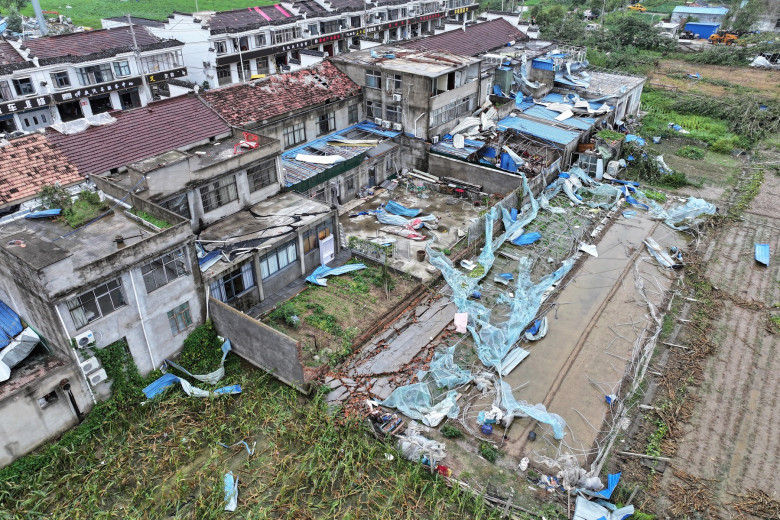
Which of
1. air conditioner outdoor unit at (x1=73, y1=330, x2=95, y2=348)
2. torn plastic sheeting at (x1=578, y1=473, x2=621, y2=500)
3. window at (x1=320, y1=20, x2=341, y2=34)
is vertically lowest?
torn plastic sheeting at (x1=578, y1=473, x2=621, y2=500)

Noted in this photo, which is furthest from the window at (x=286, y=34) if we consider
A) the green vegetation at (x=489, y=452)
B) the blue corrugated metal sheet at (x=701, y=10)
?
the blue corrugated metal sheet at (x=701, y=10)

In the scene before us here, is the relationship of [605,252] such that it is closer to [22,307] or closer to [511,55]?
[511,55]

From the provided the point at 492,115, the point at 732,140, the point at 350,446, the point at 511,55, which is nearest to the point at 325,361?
the point at 350,446

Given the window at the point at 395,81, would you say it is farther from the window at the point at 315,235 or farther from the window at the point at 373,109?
the window at the point at 315,235

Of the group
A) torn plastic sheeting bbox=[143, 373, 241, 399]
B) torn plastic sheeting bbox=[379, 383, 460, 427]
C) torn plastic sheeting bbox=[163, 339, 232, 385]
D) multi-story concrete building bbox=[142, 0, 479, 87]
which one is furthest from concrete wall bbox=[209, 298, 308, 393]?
multi-story concrete building bbox=[142, 0, 479, 87]

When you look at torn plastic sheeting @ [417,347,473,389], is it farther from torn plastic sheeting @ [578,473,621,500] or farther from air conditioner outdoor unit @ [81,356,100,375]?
air conditioner outdoor unit @ [81,356,100,375]

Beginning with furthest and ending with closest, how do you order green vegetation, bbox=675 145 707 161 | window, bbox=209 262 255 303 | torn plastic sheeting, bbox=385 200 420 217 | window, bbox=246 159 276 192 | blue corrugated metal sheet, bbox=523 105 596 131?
green vegetation, bbox=675 145 707 161
blue corrugated metal sheet, bbox=523 105 596 131
torn plastic sheeting, bbox=385 200 420 217
window, bbox=246 159 276 192
window, bbox=209 262 255 303

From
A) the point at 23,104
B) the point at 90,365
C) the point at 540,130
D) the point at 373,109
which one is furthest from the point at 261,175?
the point at 23,104
